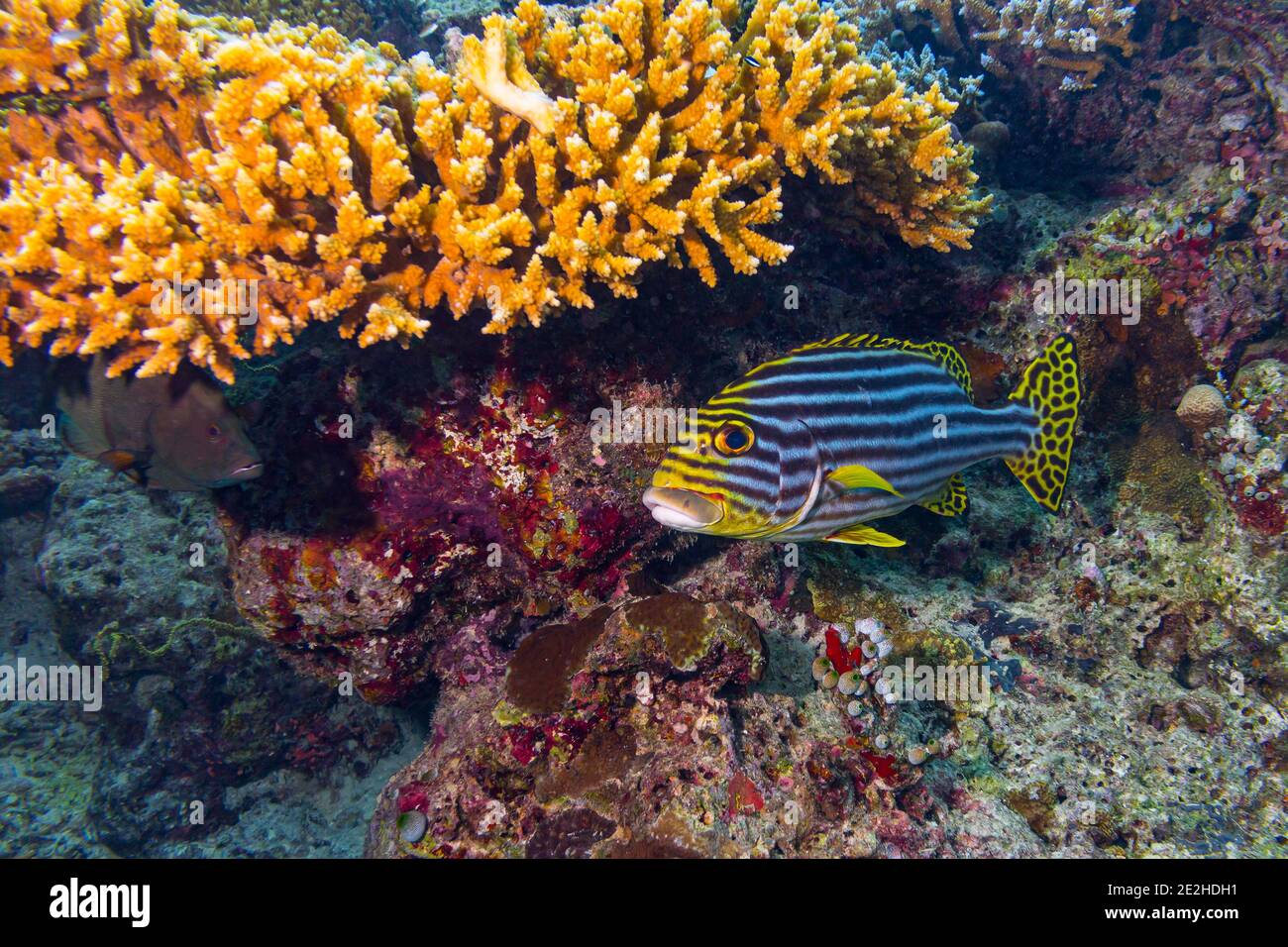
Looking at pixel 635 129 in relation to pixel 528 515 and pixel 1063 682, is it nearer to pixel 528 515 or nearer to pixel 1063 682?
pixel 528 515

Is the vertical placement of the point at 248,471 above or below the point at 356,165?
below

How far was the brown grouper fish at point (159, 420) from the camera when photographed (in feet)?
9.88

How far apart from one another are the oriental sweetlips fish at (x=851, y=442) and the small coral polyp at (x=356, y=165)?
2.55 feet

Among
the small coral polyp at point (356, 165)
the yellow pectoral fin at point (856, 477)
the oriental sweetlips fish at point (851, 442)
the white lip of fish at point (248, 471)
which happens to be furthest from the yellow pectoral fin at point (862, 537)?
the white lip of fish at point (248, 471)

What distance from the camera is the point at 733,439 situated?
2.49 meters

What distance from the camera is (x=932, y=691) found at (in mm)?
3889

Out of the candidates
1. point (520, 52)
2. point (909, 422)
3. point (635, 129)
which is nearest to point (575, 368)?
point (635, 129)

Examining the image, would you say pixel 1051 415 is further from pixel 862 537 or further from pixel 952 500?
pixel 862 537

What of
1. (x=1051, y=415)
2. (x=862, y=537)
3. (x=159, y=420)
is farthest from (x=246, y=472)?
(x=1051, y=415)

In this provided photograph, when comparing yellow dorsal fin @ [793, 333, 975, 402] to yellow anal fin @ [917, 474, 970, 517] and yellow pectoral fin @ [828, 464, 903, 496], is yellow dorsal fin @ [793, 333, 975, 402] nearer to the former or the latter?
yellow anal fin @ [917, 474, 970, 517]

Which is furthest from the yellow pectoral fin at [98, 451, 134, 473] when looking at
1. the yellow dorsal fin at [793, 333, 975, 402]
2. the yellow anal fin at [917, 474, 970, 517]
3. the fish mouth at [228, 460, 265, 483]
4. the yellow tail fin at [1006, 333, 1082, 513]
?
the yellow tail fin at [1006, 333, 1082, 513]

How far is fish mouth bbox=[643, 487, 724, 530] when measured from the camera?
92.3 inches

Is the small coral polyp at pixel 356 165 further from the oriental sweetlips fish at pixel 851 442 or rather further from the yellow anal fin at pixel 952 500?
the yellow anal fin at pixel 952 500

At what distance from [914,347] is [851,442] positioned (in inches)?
34.1
